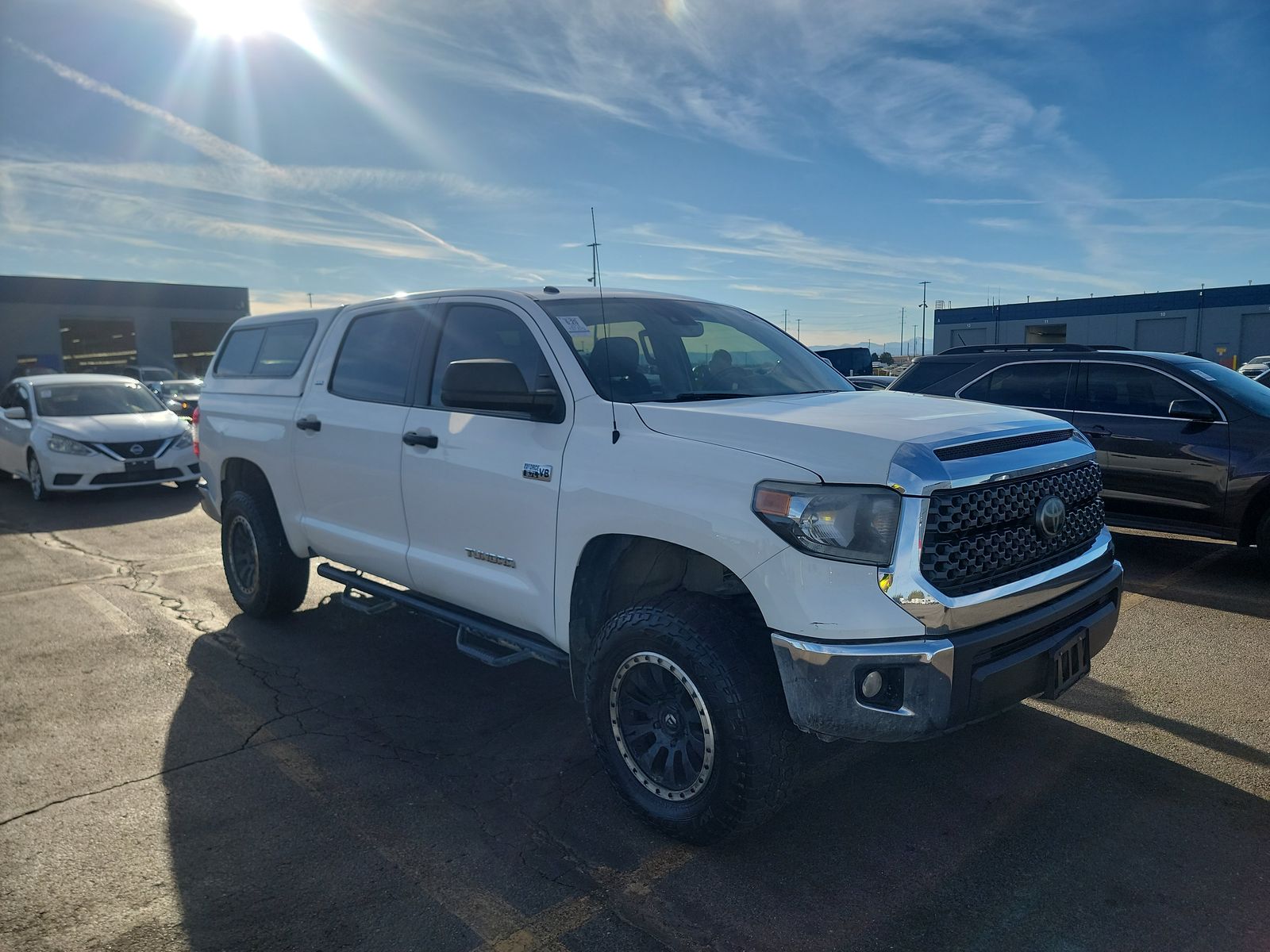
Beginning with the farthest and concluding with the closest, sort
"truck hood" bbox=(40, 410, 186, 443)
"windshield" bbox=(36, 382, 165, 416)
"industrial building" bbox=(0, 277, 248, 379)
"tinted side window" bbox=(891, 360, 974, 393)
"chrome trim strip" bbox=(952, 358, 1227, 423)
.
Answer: "industrial building" bbox=(0, 277, 248, 379), "windshield" bbox=(36, 382, 165, 416), "truck hood" bbox=(40, 410, 186, 443), "tinted side window" bbox=(891, 360, 974, 393), "chrome trim strip" bbox=(952, 358, 1227, 423)

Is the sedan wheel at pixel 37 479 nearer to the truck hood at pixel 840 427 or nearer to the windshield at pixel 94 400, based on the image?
the windshield at pixel 94 400

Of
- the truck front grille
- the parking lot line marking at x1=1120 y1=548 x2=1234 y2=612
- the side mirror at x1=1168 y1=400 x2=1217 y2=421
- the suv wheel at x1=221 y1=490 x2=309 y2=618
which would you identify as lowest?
the parking lot line marking at x1=1120 y1=548 x2=1234 y2=612

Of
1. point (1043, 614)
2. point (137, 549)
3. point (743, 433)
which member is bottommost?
point (137, 549)

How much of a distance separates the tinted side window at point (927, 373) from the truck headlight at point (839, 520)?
6.04m

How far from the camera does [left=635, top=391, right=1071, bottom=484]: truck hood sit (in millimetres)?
2873

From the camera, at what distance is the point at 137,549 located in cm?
850

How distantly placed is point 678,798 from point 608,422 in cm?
142

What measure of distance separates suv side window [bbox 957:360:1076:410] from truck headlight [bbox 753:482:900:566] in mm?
5596

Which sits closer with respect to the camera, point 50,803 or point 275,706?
point 50,803

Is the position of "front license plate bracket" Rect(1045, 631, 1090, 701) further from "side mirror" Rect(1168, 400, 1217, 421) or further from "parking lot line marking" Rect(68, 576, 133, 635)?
"parking lot line marking" Rect(68, 576, 133, 635)

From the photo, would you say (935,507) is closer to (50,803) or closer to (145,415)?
(50,803)

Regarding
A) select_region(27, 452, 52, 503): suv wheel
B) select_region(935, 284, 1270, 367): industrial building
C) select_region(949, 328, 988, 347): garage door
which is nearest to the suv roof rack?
select_region(27, 452, 52, 503): suv wheel

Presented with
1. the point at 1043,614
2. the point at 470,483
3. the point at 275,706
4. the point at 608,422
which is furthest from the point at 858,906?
the point at 275,706

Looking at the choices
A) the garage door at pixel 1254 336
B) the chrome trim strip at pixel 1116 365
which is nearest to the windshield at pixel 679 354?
the chrome trim strip at pixel 1116 365
